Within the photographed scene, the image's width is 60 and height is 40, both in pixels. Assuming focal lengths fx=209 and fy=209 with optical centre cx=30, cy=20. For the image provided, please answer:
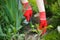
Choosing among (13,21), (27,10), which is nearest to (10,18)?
(13,21)

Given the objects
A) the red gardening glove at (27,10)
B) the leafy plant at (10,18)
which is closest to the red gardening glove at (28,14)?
the red gardening glove at (27,10)

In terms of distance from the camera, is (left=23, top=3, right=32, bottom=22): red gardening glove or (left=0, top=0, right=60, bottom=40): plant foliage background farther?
(left=23, top=3, right=32, bottom=22): red gardening glove

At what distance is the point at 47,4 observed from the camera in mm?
2537

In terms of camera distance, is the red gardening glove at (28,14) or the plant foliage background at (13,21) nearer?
the plant foliage background at (13,21)

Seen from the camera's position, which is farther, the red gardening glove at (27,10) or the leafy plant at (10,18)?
the red gardening glove at (27,10)

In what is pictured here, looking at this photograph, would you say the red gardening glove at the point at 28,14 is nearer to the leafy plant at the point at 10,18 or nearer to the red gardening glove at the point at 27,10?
the red gardening glove at the point at 27,10

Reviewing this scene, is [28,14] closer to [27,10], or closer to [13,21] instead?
[27,10]

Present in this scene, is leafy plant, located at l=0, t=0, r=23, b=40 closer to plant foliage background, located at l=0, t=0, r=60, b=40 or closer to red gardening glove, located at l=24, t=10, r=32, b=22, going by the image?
plant foliage background, located at l=0, t=0, r=60, b=40

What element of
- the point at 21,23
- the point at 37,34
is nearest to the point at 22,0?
the point at 21,23

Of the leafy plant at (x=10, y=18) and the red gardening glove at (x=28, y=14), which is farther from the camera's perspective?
the red gardening glove at (x=28, y=14)

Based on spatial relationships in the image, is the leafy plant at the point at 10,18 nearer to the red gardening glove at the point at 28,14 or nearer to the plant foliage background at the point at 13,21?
the plant foliage background at the point at 13,21

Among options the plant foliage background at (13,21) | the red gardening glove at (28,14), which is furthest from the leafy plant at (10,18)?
the red gardening glove at (28,14)

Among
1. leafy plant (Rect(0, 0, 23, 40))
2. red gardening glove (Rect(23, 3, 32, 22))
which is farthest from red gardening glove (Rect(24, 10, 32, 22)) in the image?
leafy plant (Rect(0, 0, 23, 40))

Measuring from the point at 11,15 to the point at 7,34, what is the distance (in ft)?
0.73
